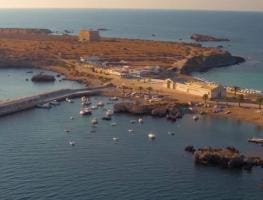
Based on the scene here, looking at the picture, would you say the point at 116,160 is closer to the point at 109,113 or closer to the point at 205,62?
the point at 109,113

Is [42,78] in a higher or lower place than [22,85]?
higher

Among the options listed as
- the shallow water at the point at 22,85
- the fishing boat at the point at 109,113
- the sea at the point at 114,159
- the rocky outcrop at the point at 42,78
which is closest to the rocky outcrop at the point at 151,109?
the sea at the point at 114,159

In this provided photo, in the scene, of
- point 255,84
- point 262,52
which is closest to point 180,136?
point 255,84

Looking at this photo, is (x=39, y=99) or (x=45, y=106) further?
(x=39, y=99)

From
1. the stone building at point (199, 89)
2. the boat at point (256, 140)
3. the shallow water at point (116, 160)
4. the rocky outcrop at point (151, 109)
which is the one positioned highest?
the stone building at point (199, 89)

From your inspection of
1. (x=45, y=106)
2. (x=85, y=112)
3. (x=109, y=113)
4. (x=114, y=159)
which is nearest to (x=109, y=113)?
(x=109, y=113)

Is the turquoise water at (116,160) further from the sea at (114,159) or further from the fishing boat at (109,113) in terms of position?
the fishing boat at (109,113)

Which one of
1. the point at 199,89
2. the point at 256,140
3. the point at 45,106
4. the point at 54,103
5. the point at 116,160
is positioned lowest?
the point at 116,160
